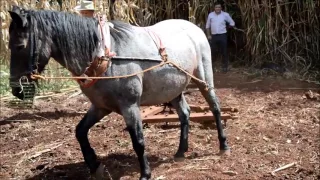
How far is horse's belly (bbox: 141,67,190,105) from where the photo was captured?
16.4ft

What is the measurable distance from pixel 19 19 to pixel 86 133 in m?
1.41

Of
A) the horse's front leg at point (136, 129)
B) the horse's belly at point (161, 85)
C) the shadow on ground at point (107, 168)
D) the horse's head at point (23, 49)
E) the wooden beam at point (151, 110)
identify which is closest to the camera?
the horse's head at point (23, 49)

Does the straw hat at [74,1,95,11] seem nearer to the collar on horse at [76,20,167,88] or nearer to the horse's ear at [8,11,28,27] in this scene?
the collar on horse at [76,20,167,88]

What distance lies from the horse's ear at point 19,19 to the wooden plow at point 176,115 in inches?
111

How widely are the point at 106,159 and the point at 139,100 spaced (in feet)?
4.07

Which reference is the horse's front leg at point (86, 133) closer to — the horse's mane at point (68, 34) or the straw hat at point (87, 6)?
the horse's mane at point (68, 34)

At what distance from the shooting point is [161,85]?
16.8 ft

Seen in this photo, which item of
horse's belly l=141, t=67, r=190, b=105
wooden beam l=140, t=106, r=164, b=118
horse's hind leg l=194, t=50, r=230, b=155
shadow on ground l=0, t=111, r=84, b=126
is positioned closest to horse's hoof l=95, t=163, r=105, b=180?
horse's belly l=141, t=67, r=190, b=105

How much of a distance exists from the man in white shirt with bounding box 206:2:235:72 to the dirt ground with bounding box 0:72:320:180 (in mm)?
3137

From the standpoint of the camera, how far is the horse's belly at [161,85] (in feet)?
16.4

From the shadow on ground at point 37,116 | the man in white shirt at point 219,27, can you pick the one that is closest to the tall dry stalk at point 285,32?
the man in white shirt at point 219,27

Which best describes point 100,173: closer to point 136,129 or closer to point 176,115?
point 136,129

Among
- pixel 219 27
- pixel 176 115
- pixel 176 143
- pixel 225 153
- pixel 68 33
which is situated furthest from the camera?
pixel 219 27

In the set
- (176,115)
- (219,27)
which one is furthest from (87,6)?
(219,27)
